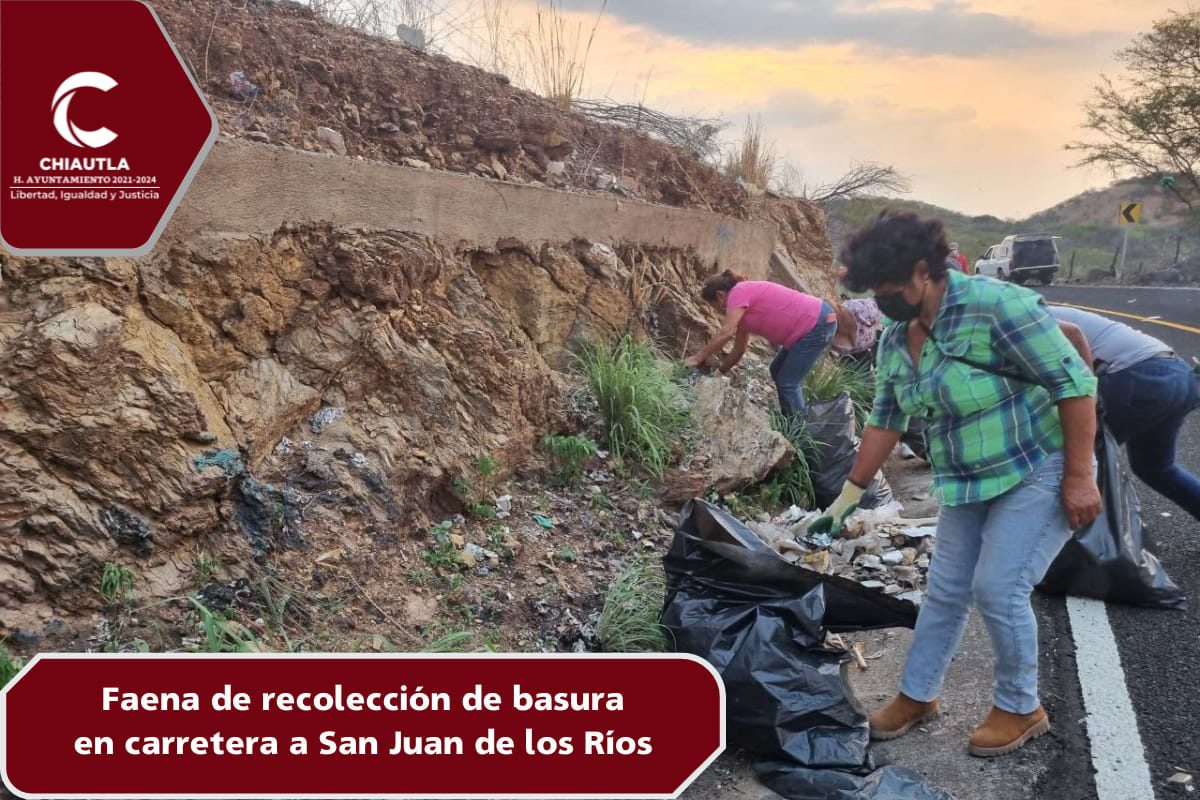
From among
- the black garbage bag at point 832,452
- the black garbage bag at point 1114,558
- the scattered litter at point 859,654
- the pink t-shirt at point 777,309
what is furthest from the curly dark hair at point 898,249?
the pink t-shirt at point 777,309

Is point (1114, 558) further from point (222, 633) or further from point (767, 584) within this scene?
point (222, 633)

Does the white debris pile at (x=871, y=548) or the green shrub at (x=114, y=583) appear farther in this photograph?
the white debris pile at (x=871, y=548)

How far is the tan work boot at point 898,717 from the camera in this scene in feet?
10.3

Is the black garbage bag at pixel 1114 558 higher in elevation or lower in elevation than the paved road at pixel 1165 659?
higher

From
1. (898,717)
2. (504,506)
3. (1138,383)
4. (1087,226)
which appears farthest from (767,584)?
(1087,226)

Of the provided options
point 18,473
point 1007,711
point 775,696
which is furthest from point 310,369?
point 1007,711

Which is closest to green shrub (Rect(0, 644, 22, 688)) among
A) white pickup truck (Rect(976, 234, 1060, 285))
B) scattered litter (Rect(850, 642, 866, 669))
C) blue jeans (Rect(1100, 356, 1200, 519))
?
scattered litter (Rect(850, 642, 866, 669))

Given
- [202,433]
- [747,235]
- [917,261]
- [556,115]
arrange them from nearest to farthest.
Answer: [917,261], [202,433], [556,115], [747,235]

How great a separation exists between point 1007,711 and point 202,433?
120 inches

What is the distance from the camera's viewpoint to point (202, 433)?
3.62m

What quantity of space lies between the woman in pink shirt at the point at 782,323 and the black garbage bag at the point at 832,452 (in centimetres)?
21

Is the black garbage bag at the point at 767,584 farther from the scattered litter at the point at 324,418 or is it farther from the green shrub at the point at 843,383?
the green shrub at the point at 843,383

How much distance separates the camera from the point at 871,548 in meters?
4.73

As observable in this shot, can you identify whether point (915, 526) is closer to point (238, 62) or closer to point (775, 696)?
point (775, 696)
